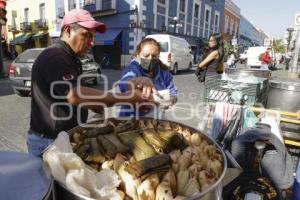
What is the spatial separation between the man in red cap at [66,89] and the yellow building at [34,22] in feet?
87.0

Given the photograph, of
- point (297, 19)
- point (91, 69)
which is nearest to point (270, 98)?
point (91, 69)

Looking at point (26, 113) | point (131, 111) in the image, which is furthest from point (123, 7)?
point (131, 111)

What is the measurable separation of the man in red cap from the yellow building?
26522mm

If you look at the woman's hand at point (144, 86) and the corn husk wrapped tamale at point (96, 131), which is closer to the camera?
the corn husk wrapped tamale at point (96, 131)

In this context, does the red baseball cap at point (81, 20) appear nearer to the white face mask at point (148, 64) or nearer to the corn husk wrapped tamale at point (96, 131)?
the corn husk wrapped tamale at point (96, 131)

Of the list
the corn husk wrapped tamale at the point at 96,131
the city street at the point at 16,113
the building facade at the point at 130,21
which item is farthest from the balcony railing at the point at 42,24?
the corn husk wrapped tamale at the point at 96,131

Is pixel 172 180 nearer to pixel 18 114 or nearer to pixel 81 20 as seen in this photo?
pixel 81 20

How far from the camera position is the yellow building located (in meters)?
27.3

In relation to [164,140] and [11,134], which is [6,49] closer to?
[11,134]

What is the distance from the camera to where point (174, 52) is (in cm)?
1706

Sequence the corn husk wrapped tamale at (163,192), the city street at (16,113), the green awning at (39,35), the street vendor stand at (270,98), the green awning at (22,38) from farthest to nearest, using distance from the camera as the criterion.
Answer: the green awning at (22,38) → the green awning at (39,35) → the city street at (16,113) → the street vendor stand at (270,98) → the corn husk wrapped tamale at (163,192)

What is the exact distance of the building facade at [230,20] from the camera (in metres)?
41.0

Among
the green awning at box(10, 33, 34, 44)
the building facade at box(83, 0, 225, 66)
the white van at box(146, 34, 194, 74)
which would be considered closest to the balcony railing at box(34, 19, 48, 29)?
the green awning at box(10, 33, 34, 44)

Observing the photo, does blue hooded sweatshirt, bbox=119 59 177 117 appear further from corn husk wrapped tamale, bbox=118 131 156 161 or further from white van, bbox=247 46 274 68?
white van, bbox=247 46 274 68
